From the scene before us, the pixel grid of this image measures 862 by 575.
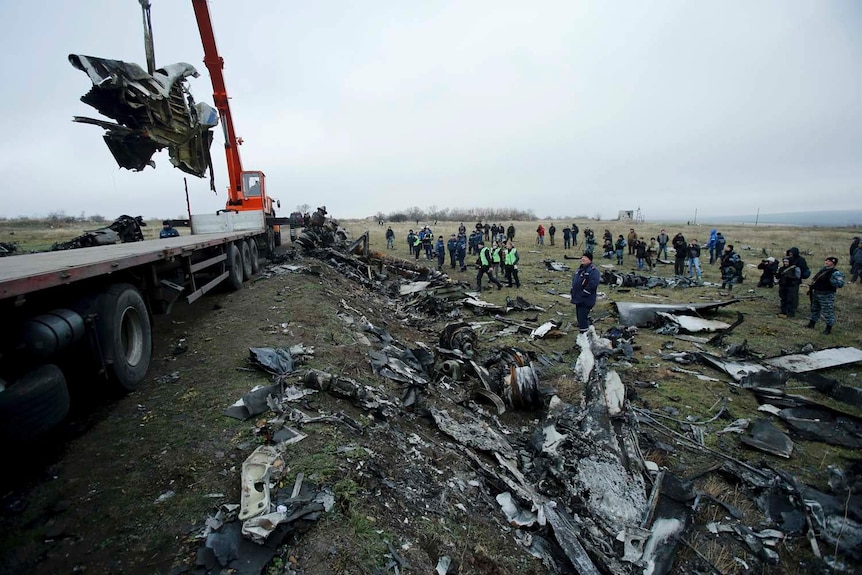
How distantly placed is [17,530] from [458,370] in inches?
188

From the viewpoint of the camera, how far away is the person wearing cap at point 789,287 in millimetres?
9789

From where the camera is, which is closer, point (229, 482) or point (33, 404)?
point (33, 404)

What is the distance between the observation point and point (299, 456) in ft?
10.2

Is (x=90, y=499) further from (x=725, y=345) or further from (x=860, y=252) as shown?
(x=860, y=252)

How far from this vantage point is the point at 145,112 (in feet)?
21.7

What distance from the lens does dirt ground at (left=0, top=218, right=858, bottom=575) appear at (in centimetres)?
237

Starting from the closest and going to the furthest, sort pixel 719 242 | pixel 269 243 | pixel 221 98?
pixel 221 98, pixel 269 243, pixel 719 242

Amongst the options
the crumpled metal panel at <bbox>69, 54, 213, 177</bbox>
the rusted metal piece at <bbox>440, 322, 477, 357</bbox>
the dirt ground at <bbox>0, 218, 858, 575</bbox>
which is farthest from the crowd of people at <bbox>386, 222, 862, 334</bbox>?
the crumpled metal panel at <bbox>69, 54, 213, 177</bbox>

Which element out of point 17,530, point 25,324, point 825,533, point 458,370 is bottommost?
point 825,533

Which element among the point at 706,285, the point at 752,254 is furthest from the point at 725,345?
the point at 752,254

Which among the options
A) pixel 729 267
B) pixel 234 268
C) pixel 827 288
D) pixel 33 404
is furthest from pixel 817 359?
pixel 234 268

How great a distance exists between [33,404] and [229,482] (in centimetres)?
132

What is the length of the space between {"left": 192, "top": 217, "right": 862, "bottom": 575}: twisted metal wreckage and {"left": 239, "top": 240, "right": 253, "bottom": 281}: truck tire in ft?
16.1

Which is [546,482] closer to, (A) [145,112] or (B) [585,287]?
(B) [585,287]
